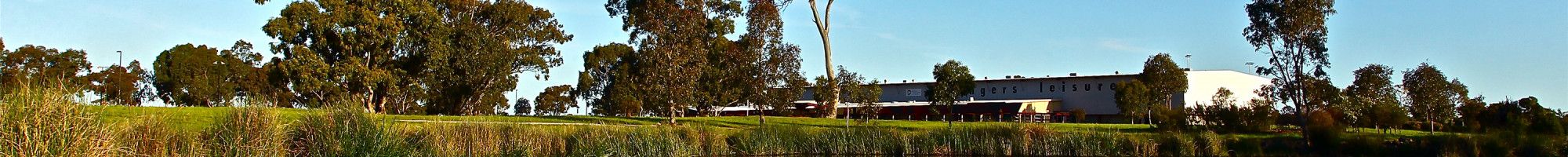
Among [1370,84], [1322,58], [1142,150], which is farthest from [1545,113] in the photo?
[1142,150]

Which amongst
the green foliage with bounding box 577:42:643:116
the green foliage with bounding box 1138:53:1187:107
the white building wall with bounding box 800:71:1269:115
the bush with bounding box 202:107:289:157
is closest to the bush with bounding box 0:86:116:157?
the bush with bounding box 202:107:289:157

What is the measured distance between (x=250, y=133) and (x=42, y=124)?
3.29 m

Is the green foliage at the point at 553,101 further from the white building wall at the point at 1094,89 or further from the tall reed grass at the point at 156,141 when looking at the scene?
the tall reed grass at the point at 156,141

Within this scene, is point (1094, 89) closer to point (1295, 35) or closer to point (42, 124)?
point (1295, 35)

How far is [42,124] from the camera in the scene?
11.2 meters

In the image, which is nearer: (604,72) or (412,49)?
(412,49)

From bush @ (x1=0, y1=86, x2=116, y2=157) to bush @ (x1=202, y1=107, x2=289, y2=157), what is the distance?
9.23ft

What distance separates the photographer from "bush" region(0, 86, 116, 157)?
36.1ft

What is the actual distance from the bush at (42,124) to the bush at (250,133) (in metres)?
2.81

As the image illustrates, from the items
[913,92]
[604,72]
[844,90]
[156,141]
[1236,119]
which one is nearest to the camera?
[156,141]

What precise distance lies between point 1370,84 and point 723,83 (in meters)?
17.5

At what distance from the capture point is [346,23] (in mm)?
40156

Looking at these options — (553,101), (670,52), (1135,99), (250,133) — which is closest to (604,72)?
(553,101)

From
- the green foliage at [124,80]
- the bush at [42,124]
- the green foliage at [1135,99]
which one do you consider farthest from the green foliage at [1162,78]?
the bush at [42,124]
